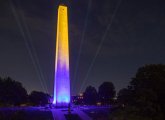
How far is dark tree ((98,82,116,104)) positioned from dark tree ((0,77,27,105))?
23.3 metres

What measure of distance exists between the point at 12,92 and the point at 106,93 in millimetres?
28569

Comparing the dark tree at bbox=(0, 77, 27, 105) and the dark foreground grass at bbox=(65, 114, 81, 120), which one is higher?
the dark tree at bbox=(0, 77, 27, 105)

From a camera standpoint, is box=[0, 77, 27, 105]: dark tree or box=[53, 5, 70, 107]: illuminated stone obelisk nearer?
box=[53, 5, 70, 107]: illuminated stone obelisk

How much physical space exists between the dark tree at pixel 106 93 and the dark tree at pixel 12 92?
915 inches

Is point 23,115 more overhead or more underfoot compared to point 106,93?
more underfoot

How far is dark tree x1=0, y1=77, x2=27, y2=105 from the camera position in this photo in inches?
2476

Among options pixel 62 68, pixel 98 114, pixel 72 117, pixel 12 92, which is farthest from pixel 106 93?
pixel 72 117

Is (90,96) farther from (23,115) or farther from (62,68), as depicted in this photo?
(23,115)

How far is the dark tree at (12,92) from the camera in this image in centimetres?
6289

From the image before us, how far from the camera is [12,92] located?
64.4 metres

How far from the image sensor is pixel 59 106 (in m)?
50.7

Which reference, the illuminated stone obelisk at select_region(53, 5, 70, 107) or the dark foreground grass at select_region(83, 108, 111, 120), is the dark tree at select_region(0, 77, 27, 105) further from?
the dark foreground grass at select_region(83, 108, 111, 120)

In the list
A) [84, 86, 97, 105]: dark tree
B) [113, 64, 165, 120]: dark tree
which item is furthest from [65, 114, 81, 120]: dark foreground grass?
[84, 86, 97, 105]: dark tree

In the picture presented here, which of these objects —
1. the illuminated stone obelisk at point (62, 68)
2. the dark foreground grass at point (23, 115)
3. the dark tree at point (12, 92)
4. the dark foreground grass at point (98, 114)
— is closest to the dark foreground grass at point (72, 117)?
the dark foreground grass at point (98, 114)
